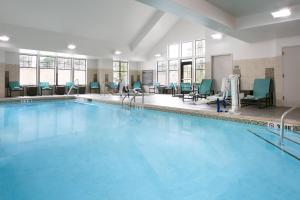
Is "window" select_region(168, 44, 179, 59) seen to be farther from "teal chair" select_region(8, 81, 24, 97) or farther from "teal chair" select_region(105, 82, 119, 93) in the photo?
"teal chair" select_region(8, 81, 24, 97)

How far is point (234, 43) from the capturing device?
8.52 meters

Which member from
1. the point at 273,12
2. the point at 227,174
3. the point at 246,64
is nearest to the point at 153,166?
the point at 227,174

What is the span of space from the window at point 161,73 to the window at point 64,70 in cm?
502

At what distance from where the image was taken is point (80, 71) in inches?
522

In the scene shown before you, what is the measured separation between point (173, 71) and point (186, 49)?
1.43 metres

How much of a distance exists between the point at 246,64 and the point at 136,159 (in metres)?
6.61

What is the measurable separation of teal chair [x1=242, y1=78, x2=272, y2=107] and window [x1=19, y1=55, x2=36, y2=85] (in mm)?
9620

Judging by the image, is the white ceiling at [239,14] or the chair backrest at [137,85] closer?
the white ceiling at [239,14]

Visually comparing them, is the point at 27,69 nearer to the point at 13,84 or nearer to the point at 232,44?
the point at 13,84

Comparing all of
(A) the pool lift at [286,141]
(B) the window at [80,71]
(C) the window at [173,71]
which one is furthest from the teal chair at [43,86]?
(A) the pool lift at [286,141]

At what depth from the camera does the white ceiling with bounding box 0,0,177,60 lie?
28.9ft

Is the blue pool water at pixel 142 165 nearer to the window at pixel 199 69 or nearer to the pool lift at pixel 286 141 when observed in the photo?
the pool lift at pixel 286 141

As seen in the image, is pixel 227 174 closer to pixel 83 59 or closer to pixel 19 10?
pixel 19 10

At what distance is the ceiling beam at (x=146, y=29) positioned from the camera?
38.5ft
